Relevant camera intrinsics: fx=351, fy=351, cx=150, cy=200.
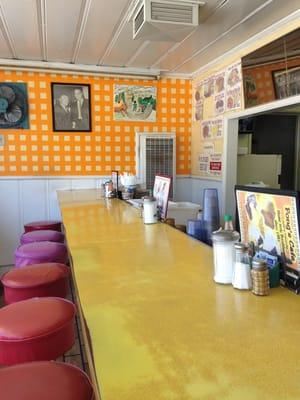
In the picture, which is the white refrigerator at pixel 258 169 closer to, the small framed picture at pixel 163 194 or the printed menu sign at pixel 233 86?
the printed menu sign at pixel 233 86

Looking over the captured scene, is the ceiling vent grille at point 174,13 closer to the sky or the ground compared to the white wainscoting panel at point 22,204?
closer to the sky

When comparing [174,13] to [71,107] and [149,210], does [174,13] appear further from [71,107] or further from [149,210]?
[71,107]

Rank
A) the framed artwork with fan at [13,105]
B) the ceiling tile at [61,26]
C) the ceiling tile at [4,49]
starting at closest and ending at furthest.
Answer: the ceiling tile at [61,26], the ceiling tile at [4,49], the framed artwork with fan at [13,105]

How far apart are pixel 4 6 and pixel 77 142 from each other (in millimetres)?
1912

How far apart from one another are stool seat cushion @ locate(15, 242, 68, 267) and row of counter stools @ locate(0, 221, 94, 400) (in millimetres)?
321

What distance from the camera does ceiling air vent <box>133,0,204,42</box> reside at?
2.49m

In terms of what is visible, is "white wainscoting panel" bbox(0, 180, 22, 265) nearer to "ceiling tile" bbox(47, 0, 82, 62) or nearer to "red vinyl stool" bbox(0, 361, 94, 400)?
"ceiling tile" bbox(47, 0, 82, 62)

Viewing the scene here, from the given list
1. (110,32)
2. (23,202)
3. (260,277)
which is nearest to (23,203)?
(23,202)

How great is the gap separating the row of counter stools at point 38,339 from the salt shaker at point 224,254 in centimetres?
54

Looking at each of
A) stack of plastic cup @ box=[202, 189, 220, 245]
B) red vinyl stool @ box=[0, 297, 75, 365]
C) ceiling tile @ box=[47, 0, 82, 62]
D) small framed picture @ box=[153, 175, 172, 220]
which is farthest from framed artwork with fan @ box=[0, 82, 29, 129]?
red vinyl stool @ box=[0, 297, 75, 365]

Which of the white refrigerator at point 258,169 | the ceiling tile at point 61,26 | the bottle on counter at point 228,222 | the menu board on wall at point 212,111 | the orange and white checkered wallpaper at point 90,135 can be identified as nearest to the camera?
the bottle on counter at point 228,222

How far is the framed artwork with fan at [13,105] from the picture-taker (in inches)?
161

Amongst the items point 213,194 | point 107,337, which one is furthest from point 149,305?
point 213,194

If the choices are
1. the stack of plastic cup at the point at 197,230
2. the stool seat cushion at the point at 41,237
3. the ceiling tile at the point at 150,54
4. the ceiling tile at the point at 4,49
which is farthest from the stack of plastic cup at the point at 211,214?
the ceiling tile at the point at 4,49
